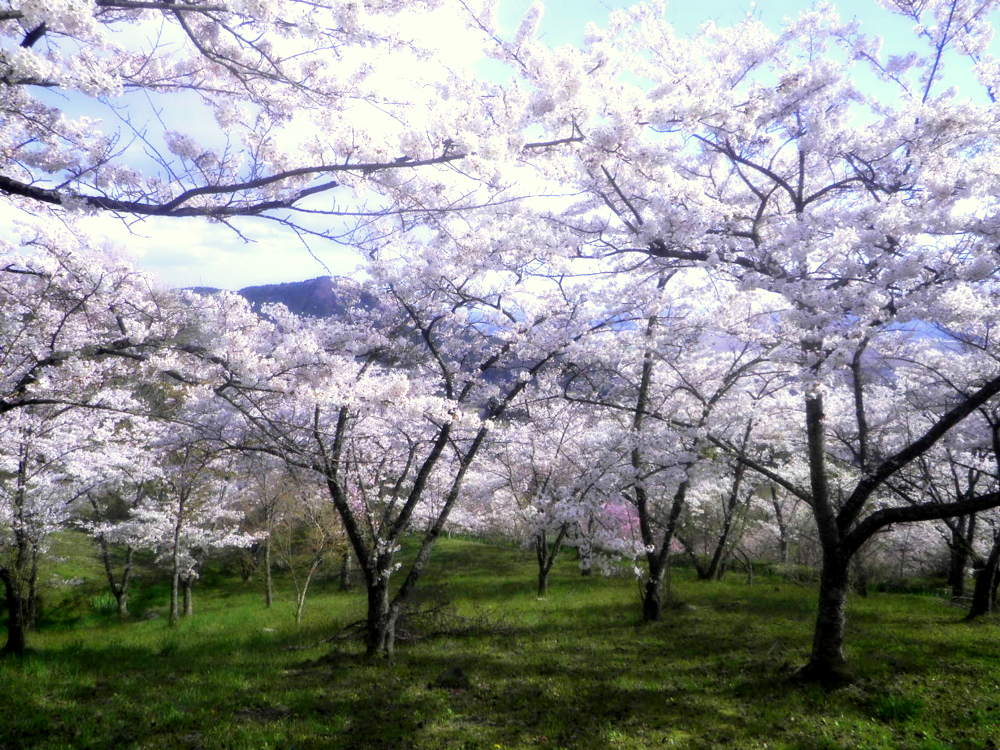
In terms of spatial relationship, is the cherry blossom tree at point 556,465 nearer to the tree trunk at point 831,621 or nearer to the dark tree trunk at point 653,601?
the dark tree trunk at point 653,601

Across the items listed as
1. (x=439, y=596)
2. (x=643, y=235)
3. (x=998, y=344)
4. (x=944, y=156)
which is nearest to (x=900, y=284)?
(x=944, y=156)

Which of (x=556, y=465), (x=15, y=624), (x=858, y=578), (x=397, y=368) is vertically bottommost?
(x=15, y=624)

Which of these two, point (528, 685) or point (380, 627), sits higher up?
point (380, 627)

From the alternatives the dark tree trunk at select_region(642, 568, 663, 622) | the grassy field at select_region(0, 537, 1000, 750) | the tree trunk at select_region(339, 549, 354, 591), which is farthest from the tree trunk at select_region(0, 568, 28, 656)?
the dark tree trunk at select_region(642, 568, 663, 622)

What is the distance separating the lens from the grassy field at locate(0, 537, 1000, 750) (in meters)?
6.02

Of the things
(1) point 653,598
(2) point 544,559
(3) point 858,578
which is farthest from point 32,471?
(3) point 858,578

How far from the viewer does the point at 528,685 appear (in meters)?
8.08

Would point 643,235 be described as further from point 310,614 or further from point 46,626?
point 46,626

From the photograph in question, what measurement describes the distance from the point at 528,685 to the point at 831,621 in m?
3.85

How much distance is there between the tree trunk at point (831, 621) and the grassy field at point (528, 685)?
0.29 meters

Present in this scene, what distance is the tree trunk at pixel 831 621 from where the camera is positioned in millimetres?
7105

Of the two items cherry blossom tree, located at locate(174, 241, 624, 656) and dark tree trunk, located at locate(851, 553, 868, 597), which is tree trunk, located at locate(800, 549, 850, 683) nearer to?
cherry blossom tree, located at locate(174, 241, 624, 656)

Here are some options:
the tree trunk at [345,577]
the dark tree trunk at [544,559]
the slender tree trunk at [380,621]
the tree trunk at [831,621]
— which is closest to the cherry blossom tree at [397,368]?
the slender tree trunk at [380,621]

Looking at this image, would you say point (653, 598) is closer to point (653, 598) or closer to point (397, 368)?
point (653, 598)
